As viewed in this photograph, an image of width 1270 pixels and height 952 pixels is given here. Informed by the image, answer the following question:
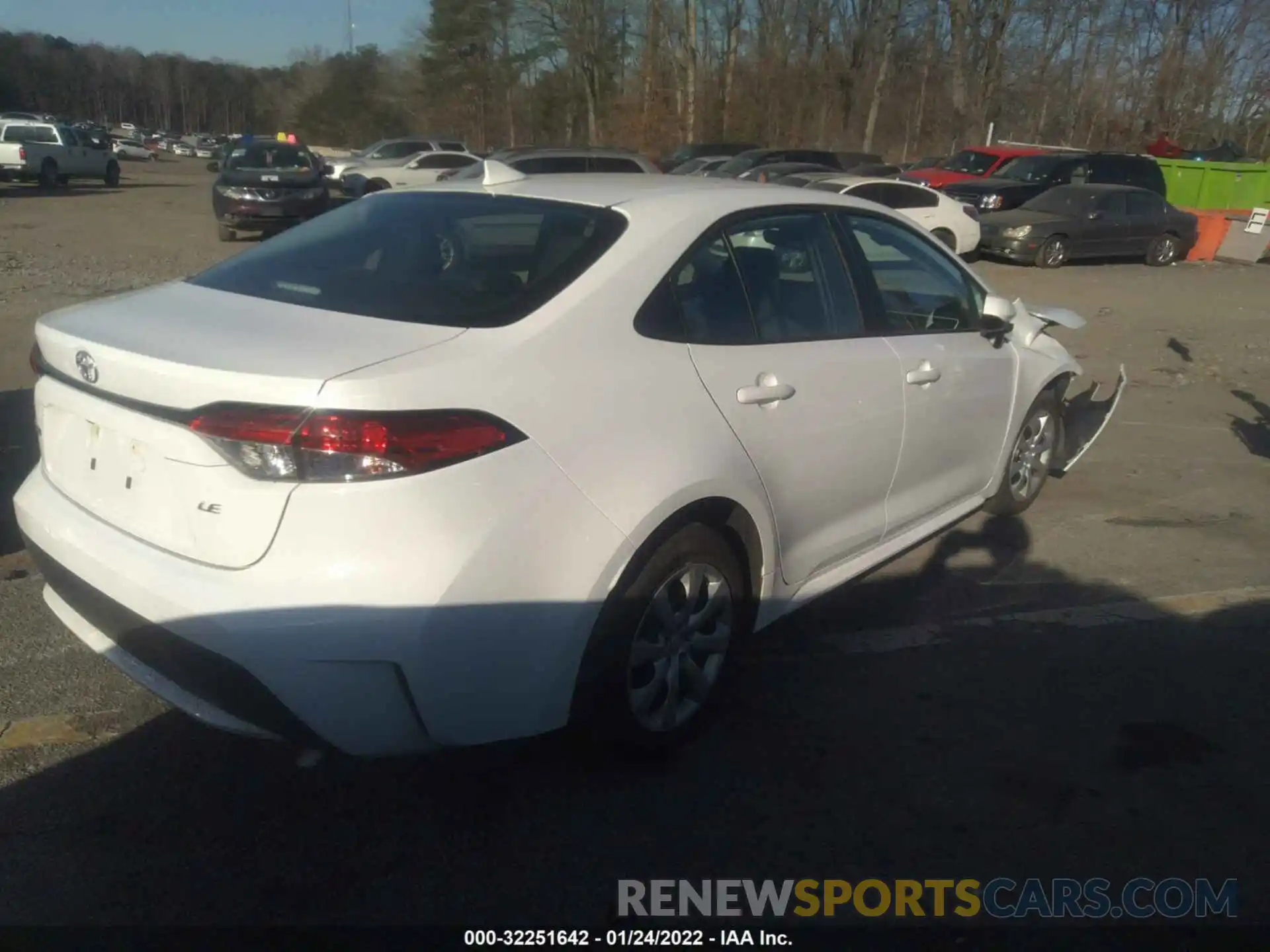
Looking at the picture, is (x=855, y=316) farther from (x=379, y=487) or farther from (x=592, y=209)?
(x=379, y=487)

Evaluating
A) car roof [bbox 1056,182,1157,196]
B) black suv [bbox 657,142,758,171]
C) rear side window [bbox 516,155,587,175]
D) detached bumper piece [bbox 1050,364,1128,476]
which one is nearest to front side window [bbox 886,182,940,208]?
car roof [bbox 1056,182,1157,196]

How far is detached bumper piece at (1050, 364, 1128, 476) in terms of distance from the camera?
19.1 feet

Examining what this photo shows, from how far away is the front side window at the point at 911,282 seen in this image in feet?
13.1

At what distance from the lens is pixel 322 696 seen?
2432mm

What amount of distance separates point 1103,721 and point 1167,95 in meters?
51.6

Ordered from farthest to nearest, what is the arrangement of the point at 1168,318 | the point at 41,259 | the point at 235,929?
the point at 41,259, the point at 1168,318, the point at 235,929

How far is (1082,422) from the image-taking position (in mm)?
6125

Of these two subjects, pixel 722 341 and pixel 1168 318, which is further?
pixel 1168 318

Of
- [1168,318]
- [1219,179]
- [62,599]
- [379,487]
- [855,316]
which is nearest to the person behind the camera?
[379,487]

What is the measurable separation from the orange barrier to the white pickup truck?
2872 cm

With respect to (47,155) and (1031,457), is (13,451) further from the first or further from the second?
(47,155)

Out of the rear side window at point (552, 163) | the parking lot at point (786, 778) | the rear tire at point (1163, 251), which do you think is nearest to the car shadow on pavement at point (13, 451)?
the parking lot at point (786, 778)

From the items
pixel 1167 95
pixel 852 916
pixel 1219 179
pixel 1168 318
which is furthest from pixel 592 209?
pixel 1167 95

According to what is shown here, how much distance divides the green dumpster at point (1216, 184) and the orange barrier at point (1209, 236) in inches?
178
